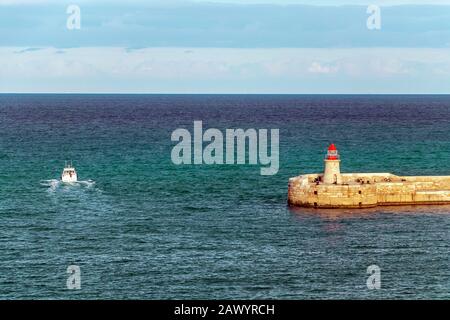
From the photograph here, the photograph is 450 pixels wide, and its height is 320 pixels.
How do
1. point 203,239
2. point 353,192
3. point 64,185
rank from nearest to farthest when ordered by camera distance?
1. point 203,239
2. point 353,192
3. point 64,185

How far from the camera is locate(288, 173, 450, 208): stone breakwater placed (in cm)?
8694

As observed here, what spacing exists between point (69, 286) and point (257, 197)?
38756 millimetres

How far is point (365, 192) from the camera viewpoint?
87.5 meters

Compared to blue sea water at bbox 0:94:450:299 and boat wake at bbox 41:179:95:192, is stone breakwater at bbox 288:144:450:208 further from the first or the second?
boat wake at bbox 41:179:95:192

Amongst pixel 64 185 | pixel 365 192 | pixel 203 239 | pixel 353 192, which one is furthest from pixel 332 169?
pixel 64 185

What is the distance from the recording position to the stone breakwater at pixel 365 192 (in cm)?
8694

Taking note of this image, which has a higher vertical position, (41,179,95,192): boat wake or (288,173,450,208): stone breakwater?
(288,173,450,208): stone breakwater

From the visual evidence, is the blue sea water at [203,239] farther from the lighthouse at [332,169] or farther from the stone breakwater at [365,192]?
the lighthouse at [332,169]

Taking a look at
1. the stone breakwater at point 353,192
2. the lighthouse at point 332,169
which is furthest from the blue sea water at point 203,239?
the lighthouse at point 332,169

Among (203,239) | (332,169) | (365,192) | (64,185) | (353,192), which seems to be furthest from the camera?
(64,185)

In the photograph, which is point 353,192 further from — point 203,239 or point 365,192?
point 203,239

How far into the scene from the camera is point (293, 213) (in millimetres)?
85750

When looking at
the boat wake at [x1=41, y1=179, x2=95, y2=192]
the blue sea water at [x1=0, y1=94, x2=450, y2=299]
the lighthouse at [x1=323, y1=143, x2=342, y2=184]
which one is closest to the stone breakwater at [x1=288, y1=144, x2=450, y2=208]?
the lighthouse at [x1=323, y1=143, x2=342, y2=184]
